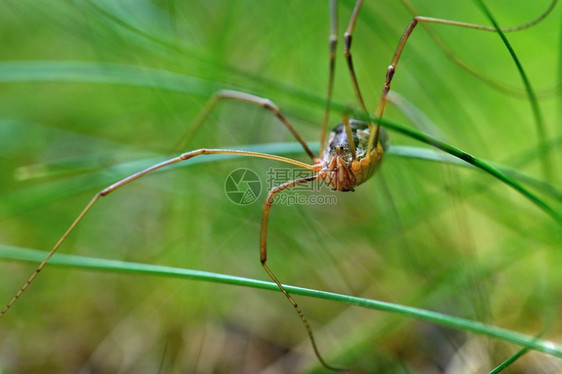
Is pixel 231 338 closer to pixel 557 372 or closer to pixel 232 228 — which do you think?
pixel 232 228

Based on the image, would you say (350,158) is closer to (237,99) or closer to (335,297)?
(237,99)

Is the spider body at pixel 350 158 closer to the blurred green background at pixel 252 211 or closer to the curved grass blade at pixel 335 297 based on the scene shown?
the blurred green background at pixel 252 211

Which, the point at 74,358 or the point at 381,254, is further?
the point at 381,254

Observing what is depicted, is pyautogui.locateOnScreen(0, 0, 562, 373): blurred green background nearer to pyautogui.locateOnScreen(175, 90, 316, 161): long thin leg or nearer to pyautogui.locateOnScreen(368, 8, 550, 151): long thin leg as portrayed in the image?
pyautogui.locateOnScreen(175, 90, 316, 161): long thin leg

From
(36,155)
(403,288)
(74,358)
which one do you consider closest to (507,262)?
(403,288)

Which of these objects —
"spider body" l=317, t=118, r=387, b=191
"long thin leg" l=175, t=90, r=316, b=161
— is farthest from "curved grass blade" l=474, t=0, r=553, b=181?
"long thin leg" l=175, t=90, r=316, b=161

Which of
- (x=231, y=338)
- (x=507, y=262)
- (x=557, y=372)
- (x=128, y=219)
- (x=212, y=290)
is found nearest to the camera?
(x=557, y=372)

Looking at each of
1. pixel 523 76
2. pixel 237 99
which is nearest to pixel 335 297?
pixel 523 76

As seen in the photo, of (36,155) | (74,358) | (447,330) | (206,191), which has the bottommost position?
(447,330)

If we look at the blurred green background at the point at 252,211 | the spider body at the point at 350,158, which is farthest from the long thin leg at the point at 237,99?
the spider body at the point at 350,158
